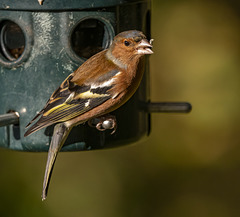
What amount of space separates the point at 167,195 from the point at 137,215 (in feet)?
1.16

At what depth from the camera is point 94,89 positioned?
16.6ft

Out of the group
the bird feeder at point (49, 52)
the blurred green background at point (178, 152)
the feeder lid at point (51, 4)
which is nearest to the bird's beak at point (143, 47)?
the bird feeder at point (49, 52)

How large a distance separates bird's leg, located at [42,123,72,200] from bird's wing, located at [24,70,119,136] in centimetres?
8

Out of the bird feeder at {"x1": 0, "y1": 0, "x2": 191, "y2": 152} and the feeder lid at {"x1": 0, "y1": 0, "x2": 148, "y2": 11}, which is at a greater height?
the feeder lid at {"x1": 0, "y1": 0, "x2": 148, "y2": 11}

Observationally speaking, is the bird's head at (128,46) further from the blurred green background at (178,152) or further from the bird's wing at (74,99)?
the blurred green background at (178,152)

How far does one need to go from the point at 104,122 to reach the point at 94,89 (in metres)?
0.25

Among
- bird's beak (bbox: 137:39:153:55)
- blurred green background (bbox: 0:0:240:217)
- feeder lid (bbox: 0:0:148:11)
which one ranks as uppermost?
feeder lid (bbox: 0:0:148:11)

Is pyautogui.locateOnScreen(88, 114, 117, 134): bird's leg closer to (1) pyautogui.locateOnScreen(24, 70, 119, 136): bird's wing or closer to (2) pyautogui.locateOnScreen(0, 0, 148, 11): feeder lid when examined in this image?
(1) pyautogui.locateOnScreen(24, 70, 119, 136): bird's wing

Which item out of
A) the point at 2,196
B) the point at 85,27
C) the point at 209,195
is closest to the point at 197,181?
the point at 209,195

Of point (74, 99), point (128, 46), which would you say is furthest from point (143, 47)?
point (74, 99)

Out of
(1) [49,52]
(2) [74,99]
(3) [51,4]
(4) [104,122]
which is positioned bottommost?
(4) [104,122]

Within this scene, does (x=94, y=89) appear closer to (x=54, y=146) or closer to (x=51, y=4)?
(x=54, y=146)

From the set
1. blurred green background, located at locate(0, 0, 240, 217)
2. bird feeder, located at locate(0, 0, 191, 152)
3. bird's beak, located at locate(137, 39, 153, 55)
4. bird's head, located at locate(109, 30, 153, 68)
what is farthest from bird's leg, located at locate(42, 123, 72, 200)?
blurred green background, located at locate(0, 0, 240, 217)

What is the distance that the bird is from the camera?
16.5ft
